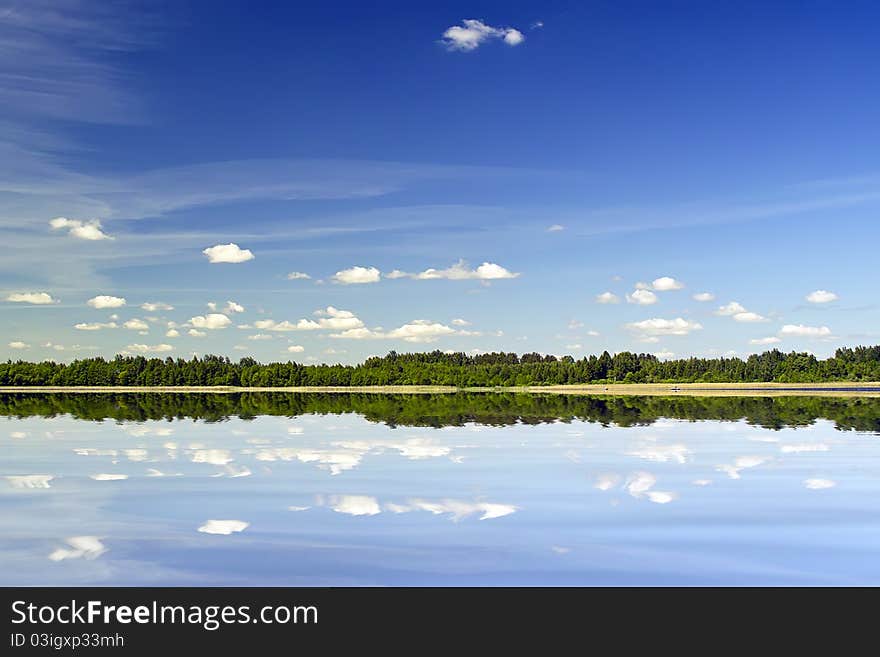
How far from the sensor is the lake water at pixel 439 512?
604 inches

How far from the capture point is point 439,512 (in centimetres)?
2059

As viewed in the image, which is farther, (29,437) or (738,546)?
(29,437)

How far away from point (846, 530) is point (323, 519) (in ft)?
39.7

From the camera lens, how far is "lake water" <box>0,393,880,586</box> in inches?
604
